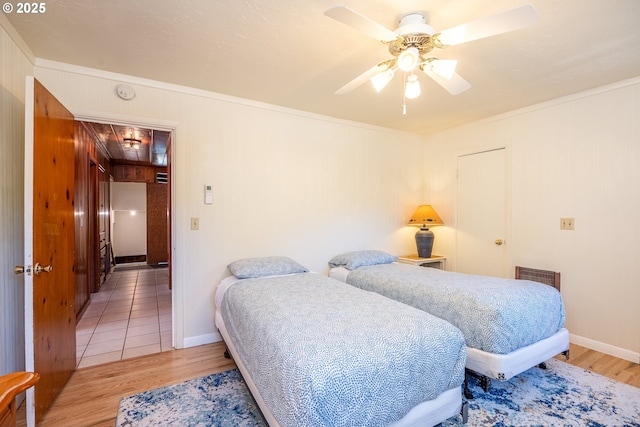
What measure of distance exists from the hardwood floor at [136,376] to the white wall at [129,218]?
19.9ft

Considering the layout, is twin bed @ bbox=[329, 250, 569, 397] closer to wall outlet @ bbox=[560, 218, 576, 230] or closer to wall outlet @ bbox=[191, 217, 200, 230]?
wall outlet @ bbox=[560, 218, 576, 230]

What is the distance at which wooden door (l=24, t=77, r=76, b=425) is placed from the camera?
1672 millimetres

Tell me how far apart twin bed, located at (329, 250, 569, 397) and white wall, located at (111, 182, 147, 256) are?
7.31 metres

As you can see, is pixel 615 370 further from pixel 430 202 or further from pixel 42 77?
pixel 42 77

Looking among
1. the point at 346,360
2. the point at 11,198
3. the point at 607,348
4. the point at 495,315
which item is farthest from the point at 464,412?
the point at 11,198

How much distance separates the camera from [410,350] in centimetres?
144

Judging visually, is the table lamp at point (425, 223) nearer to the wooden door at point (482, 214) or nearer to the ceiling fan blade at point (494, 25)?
the wooden door at point (482, 214)

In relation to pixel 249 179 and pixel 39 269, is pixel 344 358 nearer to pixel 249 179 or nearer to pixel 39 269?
pixel 39 269

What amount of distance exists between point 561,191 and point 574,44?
1.51 meters

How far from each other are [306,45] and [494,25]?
1147mm

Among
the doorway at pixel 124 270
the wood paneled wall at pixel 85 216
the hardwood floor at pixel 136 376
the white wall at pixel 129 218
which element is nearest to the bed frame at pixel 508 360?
the hardwood floor at pixel 136 376

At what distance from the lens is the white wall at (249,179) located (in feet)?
8.78

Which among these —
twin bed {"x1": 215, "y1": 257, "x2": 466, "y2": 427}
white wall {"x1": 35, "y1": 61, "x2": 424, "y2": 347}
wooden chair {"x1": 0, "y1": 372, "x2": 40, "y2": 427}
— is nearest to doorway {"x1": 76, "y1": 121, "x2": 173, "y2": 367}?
white wall {"x1": 35, "y1": 61, "x2": 424, "y2": 347}

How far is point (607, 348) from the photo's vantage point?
2.69 m
